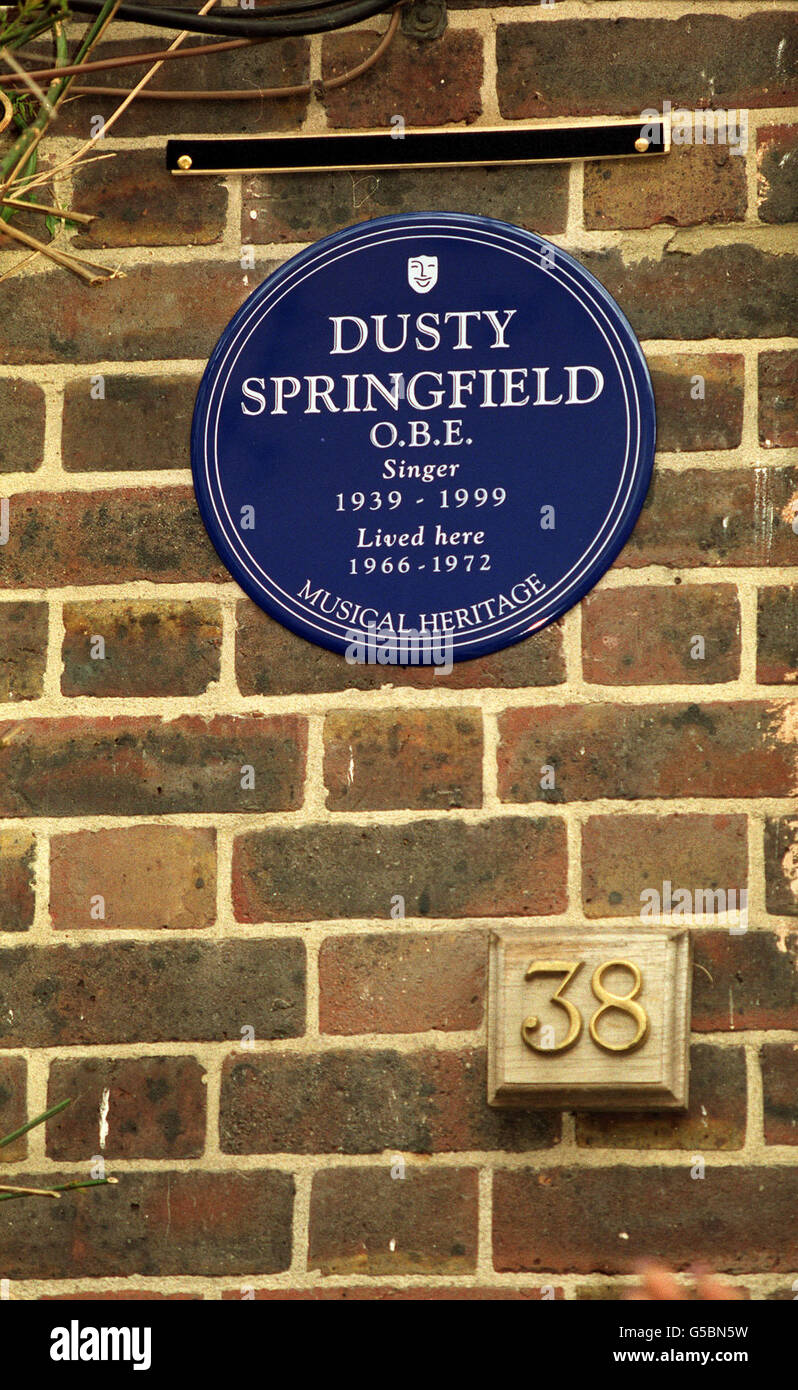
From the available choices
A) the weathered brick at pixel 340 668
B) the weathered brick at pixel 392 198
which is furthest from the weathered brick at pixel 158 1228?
the weathered brick at pixel 392 198

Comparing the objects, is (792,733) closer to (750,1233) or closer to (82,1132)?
(750,1233)

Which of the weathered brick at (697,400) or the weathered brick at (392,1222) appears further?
the weathered brick at (697,400)

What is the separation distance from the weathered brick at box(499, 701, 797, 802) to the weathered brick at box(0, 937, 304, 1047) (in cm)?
28

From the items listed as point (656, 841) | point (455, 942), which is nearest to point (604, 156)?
point (656, 841)

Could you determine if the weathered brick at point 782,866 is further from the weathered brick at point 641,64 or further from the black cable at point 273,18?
the black cable at point 273,18

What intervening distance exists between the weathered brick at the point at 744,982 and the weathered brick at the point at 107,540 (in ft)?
1.92

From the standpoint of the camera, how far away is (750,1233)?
1401 millimetres

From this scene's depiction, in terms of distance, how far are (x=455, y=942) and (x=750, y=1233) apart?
1.18 feet

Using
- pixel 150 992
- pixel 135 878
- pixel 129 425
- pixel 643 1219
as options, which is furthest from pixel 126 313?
pixel 643 1219

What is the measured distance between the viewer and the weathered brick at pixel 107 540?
61.8 inches

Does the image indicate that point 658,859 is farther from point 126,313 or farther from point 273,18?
point 273,18

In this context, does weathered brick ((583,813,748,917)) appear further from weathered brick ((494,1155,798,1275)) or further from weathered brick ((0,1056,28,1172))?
weathered brick ((0,1056,28,1172))

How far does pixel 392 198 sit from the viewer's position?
1599 millimetres

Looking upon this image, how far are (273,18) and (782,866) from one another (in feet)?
3.17
